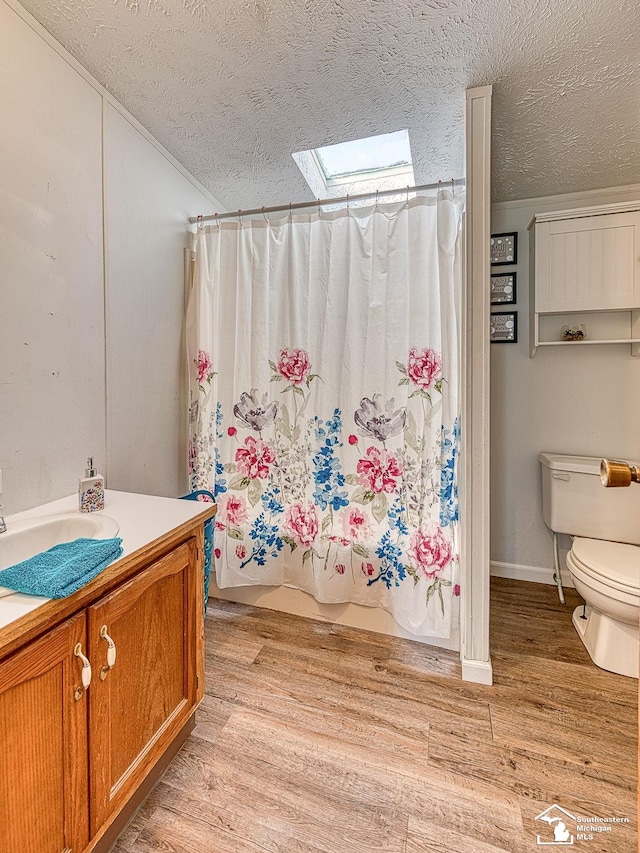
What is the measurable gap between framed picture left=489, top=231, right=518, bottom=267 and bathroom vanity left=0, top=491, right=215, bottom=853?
7.34 feet

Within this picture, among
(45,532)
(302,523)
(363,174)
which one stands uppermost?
(363,174)

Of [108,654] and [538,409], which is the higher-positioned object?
[538,409]

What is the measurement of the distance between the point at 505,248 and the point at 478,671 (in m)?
2.27

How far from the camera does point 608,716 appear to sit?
142 cm

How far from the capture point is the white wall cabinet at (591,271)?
2.02 m

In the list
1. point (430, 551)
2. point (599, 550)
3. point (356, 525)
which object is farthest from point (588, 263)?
point (356, 525)

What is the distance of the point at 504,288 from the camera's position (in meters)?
2.38

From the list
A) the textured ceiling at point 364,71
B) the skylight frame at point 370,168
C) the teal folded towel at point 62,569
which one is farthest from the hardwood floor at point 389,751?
the skylight frame at point 370,168

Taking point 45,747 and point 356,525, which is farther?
point 356,525

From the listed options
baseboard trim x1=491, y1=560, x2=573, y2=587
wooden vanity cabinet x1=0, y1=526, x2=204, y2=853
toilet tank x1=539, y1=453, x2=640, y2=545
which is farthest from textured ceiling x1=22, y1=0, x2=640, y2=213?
baseboard trim x1=491, y1=560, x2=573, y2=587

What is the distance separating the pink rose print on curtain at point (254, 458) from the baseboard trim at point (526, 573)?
161 cm

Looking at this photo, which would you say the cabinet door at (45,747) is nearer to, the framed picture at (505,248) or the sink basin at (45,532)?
the sink basin at (45,532)

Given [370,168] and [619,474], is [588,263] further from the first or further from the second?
[619,474]

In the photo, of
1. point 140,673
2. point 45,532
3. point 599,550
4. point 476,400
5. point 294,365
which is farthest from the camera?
point 294,365
